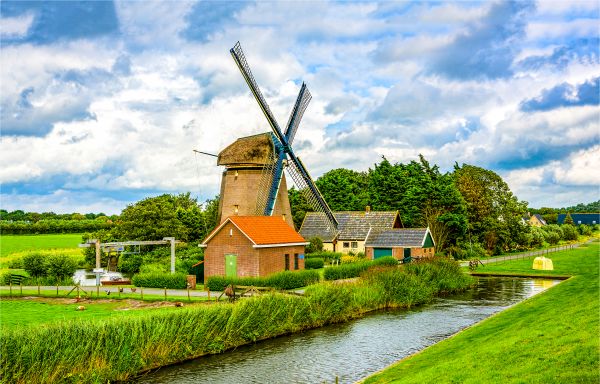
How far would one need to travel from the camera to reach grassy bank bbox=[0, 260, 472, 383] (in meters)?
16.1

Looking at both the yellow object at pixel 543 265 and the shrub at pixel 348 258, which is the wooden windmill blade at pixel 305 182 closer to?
the shrub at pixel 348 258

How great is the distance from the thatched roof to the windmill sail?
0.58 metres

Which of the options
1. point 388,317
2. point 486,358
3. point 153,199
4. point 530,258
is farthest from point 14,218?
point 486,358

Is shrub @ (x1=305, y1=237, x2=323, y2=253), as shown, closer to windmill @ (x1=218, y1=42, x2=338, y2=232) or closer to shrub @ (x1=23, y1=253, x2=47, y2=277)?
windmill @ (x1=218, y1=42, x2=338, y2=232)

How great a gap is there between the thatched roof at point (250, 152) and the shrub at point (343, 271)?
9989 mm

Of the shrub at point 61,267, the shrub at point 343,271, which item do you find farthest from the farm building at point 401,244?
the shrub at point 61,267

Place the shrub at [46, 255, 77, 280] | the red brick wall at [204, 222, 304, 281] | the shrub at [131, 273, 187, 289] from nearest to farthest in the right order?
the shrub at [131, 273, 187, 289], the red brick wall at [204, 222, 304, 281], the shrub at [46, 255, 77, 280]

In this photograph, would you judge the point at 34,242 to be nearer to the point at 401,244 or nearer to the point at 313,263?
the point at 313,263

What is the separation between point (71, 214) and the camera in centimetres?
13038

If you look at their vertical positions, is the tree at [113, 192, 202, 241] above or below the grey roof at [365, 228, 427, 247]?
above

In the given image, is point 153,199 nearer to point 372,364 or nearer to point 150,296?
point 150,296

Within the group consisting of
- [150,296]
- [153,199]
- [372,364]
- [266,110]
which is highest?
[266,110]

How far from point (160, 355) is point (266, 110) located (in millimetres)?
27447

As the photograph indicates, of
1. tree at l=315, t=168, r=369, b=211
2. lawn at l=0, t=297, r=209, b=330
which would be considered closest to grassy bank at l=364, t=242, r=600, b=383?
lawn at l=0, t=297, r=209, b=330
